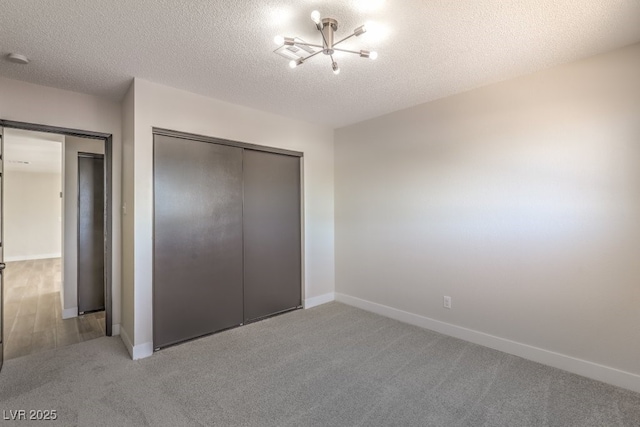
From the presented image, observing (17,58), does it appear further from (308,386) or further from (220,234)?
(308,386)

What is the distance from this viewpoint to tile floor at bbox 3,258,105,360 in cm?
291

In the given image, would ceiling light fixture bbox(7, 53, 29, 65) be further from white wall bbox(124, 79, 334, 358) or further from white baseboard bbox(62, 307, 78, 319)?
white baseboard bbox(62, 307, 78, 319)

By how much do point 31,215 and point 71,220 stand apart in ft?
20.6

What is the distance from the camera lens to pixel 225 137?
323 centimetres

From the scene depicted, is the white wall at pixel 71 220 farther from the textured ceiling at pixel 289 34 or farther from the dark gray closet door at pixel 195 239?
the dark gray closet door at pixel 195 239

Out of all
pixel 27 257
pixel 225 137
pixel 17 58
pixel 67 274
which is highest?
pixel 17 58

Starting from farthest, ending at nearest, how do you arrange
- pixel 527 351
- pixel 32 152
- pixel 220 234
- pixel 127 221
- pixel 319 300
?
pixel 32 152 < pixel 319 300 < pixel 220 234 < pixel 127 221 < pixel 527 351

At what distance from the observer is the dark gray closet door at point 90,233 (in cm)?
376

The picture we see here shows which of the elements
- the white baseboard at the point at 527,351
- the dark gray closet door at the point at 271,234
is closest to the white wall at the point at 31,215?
the dark gray closet door at the point at 271,234

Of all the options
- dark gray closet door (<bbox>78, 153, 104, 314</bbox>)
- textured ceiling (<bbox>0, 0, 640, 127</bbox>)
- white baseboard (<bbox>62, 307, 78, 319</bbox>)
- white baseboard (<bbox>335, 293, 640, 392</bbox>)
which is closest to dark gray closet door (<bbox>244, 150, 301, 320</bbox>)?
textured ceiling (<bbox>0, 0, 640, 127</bbox>)

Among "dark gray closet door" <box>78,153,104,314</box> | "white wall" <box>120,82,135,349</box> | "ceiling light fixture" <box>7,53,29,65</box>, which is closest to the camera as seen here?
"ceiling light fixture" <box>7,53,29,65</box>

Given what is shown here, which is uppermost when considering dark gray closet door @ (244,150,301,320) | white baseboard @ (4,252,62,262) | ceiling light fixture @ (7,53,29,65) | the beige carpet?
ceiling light fixture @ (7,53,29,65)

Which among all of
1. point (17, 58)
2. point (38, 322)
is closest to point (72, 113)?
point (17, 58)

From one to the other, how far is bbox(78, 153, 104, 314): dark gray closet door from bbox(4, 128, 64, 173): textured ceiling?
490 millimetres
